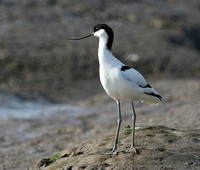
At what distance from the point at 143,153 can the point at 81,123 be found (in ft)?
20.8

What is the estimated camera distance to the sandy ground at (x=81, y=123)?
10.1m

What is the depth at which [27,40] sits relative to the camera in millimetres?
17906

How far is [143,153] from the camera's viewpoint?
5.78 m

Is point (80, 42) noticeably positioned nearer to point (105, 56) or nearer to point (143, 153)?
point (105, 56)

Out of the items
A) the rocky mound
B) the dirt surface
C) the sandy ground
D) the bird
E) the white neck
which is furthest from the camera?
the dirt surface

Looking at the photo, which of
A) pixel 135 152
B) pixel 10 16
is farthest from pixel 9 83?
pixel 135 152

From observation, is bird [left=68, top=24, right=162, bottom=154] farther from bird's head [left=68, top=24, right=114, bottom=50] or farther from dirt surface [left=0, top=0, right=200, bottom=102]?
dirt surface [left=0, top=0, right=200, bottom=102]

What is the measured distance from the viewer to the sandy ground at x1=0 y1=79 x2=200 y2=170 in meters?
10.1

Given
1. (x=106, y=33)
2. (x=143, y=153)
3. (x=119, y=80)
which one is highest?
(x=106, y=33)

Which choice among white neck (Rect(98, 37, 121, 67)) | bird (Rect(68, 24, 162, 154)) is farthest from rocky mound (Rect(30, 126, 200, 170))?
white neck (Rect(98, 37, 121, 67))

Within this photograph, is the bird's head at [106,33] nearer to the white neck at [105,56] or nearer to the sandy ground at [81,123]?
the white neck at [105,56]

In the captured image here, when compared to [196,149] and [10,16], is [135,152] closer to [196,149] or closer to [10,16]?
[196,149]

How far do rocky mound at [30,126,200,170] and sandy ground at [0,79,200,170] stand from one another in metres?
2.60

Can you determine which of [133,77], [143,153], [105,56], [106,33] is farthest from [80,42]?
[143,153]
